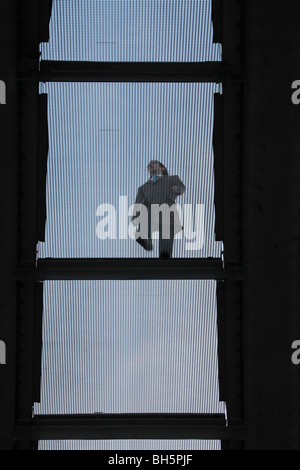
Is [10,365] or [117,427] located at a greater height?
[10,365]

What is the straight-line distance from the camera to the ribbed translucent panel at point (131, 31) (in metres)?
11.1

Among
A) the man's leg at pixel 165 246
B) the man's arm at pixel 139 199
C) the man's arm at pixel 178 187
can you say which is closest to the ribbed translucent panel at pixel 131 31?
the man's arm at pixel 178 187

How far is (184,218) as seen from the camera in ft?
38.8

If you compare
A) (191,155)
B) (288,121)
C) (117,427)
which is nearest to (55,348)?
(117,427)

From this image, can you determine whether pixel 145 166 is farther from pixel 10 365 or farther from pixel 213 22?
pixel 10 365

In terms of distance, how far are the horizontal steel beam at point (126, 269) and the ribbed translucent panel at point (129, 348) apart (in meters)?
0.17

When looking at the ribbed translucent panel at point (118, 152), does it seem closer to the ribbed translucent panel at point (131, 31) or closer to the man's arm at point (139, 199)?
the man's arm at point (139, 199)

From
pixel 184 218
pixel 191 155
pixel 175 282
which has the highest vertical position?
Answer: pixel 191 155

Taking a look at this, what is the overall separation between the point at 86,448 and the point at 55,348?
170 centimetres

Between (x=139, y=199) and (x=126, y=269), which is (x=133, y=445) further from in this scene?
(x=139, y=199)

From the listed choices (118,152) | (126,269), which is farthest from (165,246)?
(118,152)

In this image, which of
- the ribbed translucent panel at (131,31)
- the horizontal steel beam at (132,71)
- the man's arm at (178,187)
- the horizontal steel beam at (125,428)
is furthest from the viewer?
the horizontal steel beam at (125,428)

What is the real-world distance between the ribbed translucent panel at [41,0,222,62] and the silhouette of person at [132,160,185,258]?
66.2 inches

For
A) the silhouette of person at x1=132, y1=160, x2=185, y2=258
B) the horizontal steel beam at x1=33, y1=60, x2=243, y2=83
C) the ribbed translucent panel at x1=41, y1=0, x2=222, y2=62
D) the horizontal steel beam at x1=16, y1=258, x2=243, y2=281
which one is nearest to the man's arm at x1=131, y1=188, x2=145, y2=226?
the silhouette of person at x1=132, y1=160, x2=185, y2=258
